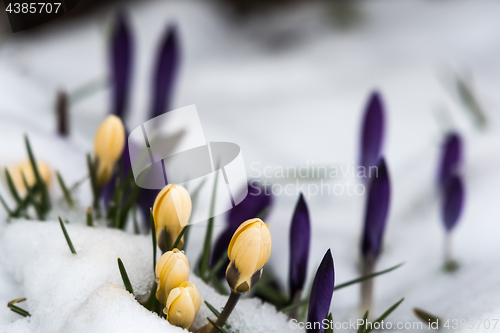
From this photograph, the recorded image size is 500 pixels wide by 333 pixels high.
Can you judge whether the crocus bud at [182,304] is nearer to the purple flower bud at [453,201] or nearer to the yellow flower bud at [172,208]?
the yellow flower bud at [172,208]

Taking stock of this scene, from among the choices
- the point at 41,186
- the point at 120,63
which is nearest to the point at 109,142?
Result: the point at 41,186

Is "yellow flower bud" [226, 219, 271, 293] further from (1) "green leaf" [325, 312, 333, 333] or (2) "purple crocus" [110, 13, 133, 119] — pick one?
(2) "purple crocus" [110, 13, 133, 119]

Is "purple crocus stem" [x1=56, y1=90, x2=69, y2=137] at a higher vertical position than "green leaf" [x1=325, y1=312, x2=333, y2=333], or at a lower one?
higher

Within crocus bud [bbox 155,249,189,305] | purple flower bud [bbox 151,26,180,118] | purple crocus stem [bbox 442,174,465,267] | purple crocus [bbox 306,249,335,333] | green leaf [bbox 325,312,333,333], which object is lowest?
purple crocus stem [bbox 442,174,465,267]

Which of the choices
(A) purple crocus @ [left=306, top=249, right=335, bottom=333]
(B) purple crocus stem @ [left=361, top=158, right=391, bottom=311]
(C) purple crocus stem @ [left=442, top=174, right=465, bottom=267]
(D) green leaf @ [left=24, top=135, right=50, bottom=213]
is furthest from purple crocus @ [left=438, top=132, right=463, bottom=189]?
(D) green leaf @ [left=24, top=135, right=50, bottom=213]

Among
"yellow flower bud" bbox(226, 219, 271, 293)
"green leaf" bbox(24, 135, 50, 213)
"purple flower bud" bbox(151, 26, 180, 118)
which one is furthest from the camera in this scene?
"purple flower bud" bbox(151, 26, 180, 118)

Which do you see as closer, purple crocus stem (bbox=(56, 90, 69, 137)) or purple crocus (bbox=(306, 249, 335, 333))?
purple crocus (bbox=(306, 249, 335, 333))
